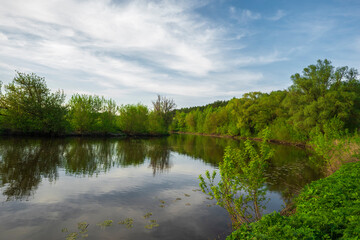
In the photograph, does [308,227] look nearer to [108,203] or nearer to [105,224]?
[105,224]

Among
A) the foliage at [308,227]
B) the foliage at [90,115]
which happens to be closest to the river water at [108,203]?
the foliage at [308,227]

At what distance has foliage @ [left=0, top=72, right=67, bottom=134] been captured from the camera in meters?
41.6

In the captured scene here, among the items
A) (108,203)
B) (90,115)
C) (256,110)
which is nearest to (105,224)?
(108,203)

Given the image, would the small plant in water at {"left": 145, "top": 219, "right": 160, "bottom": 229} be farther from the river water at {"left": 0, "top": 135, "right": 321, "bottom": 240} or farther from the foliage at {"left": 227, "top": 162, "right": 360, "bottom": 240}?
the foliage at {"left": 227, "top": 162, "right": 360, "bottom": 240}

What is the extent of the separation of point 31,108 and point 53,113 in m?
4.03

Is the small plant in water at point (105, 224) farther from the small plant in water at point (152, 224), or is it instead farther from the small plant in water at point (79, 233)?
the small plant in water at point (152, 224)

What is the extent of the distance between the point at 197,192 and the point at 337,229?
30.6 ft

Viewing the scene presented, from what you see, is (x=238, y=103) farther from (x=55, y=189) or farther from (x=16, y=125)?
(x=55, y=189)

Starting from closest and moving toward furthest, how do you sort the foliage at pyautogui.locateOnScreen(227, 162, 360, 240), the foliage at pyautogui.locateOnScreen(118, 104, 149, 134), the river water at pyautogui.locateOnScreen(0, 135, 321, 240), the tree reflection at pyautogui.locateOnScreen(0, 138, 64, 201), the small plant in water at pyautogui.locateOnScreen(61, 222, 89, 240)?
the foliage at pyautogui.locateOnScreen(227, 162, 360, 240), the small plant in water at pyautogui.locateOnScreen(61, 222, 89, 240), the river water at pyautogui.locateOnScreen(0, 135, 321, 240), the tree reflection at pyautogui.locateOnScreen(0, 138, 64, 201), the foliage at pyautogui.locateOnScreen(118, 104, 149, 134)

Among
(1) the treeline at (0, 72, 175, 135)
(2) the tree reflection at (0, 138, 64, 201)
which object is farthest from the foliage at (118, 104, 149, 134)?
(2) the tree reflection at (0, 138, 64, 201)

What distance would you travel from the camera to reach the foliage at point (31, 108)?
4159 centimetres

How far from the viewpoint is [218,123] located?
98.6 metres

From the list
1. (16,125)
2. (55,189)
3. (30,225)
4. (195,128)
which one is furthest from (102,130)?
(195,128)

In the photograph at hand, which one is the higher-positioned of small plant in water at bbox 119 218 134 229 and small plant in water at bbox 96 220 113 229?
small plant in water at bbox 96 220 113 229
